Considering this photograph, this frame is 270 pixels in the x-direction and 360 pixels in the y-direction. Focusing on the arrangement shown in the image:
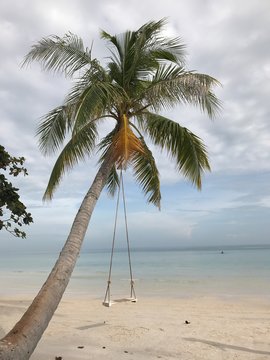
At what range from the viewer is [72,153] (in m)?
7.26

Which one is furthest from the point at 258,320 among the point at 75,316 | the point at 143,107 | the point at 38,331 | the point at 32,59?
the point at 32,59

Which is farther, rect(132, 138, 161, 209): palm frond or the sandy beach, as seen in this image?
rect(132, 138, 161, 209): palm frond

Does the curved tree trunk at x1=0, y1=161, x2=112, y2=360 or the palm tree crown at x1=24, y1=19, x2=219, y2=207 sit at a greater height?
the palm tree crown at x1=24, y1=19, x2=219, y2=207

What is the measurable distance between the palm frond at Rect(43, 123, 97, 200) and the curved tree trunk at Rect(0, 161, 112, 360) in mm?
1261

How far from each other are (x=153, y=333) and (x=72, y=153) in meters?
3.72

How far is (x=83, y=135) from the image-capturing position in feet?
24.0

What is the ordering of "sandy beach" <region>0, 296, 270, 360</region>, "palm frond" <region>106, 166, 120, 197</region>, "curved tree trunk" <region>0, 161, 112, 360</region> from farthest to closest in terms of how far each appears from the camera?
"palm frond" <region>106, 166, 120, 197</region> < "sandy beach" <region>0, 296, 270, 360</region> < "curved tree trunk" <region>0, 161, 112, 360</region>

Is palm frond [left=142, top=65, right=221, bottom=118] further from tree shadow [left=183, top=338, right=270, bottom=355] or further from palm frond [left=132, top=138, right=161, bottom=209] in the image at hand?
tree shadow [left=183, top=338, right=270, bottom=355]

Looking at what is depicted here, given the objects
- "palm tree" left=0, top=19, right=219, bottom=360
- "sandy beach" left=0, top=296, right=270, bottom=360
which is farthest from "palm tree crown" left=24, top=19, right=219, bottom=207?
"sandy beach" left=0, top=296, right=270, bottom=360

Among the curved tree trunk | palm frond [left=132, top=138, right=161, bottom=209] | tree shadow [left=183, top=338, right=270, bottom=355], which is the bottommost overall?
tree shadow [left=183, top=338, right=270, bottom=355]

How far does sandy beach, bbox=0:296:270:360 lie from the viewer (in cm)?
608

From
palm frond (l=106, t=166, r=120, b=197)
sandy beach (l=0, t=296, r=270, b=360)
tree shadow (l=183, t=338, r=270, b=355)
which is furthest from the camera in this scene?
palm frond (l=106, t=166, r=120, b=197)

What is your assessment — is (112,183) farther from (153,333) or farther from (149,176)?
(153,333)

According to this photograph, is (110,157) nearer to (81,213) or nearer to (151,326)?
(81,213)
